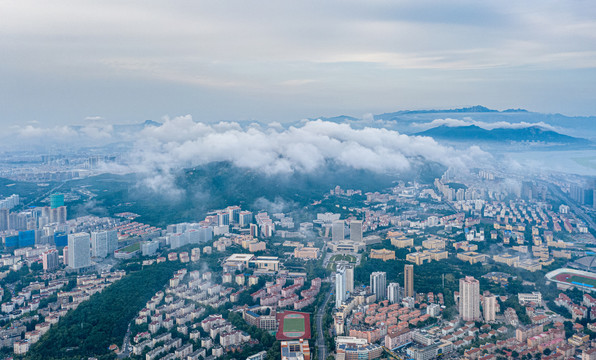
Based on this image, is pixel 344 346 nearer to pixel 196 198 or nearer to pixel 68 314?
pixel 68 314

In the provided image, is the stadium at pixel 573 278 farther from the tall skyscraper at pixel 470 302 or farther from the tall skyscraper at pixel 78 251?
the tall skyscraper at pixel 78 251

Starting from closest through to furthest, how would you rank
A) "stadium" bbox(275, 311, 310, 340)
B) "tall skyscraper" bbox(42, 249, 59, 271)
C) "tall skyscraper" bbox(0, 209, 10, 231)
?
"stadium" bbox(275, 311, 310, 340) < "tall skyscraper" bbox(42, 249, 59, 271) < "tall skyscraper" bbox(0, 209, 10, 231)

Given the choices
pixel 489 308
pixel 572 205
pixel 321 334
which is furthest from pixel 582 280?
pixel 572 205

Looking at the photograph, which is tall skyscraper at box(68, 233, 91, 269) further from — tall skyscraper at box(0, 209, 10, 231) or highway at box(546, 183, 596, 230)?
highway at box(546, 183, 596, 230)

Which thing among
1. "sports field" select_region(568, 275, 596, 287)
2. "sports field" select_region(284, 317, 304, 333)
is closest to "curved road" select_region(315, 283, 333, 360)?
"sports field" select_region(284, 317, 304, 333)

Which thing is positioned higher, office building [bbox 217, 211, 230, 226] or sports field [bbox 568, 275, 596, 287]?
office building [bbox 217, 211, 230, 226]

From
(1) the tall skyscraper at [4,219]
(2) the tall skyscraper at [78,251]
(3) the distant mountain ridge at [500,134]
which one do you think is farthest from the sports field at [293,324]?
(3) the distant mountain ridge at [500,134]
